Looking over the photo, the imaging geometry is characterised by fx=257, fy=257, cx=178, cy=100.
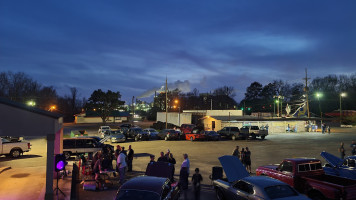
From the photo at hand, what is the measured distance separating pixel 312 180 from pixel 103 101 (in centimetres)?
5429

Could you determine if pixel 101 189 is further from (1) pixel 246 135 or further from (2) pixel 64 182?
(1) pixel 246 135

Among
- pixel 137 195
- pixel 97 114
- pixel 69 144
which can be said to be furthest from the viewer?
pixel 97 114

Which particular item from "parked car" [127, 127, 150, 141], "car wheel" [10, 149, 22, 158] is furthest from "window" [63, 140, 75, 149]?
"parked car" [127, 127, 150, 141]

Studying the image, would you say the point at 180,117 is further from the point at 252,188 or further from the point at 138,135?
the point at 252,188

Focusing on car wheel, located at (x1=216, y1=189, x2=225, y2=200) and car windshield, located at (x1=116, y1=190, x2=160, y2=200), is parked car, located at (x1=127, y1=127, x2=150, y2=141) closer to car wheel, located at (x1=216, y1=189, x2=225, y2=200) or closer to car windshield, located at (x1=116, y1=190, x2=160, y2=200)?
car wheel, located at (x1=216, y1=189, x2=225, y2=200)

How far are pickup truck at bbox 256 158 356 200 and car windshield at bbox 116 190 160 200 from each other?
5.68 metres

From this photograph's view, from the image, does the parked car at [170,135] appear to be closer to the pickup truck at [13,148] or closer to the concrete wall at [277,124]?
the concrete wall at [277,124]

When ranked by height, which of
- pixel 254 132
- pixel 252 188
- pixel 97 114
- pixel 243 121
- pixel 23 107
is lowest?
pixel 252 188

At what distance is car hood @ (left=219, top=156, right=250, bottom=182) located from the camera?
1028cm

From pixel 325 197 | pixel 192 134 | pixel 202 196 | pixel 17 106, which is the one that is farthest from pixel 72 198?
pixel 192 134

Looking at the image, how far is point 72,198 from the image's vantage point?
10227 mm

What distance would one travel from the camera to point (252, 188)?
811 centimetres

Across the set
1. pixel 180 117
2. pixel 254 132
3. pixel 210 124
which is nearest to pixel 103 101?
pixel 180 117

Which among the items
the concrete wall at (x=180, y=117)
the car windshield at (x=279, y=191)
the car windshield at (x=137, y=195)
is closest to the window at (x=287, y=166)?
the car windshield at (x=279, y=191)
